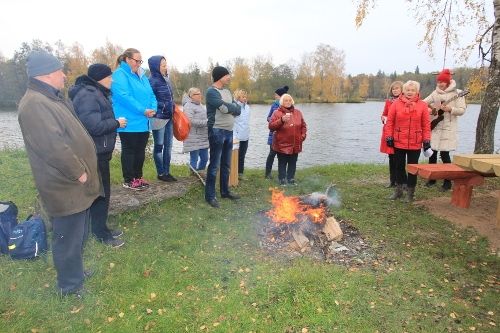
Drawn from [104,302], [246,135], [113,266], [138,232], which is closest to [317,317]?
[104,302]

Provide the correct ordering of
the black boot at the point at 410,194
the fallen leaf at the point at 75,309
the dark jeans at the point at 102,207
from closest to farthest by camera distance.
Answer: the fallen leaf at the point at 75,309 < the dark jeans at the point at 102,207 < the black boot at the point at 410,194

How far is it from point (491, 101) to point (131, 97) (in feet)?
25.1

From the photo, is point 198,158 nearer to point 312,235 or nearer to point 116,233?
point 116,233

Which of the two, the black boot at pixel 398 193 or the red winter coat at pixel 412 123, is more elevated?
the red winter coat at pixel 412 123

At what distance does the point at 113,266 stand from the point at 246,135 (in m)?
5.00

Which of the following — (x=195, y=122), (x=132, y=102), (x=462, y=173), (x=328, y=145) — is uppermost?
(x=132, y=102)

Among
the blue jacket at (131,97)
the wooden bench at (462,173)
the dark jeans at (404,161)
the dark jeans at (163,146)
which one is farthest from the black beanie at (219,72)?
the wooden bench at (462,173)

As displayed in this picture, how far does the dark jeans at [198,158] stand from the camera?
7930 millimetres

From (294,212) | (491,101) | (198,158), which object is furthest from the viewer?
(198,158)

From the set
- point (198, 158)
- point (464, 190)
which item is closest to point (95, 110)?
point (198, 158)

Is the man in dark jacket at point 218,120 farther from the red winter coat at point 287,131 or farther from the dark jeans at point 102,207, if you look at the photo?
the dark jeans at point 102,207

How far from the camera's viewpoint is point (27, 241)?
4.32 m

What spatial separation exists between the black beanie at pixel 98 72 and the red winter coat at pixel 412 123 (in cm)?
489

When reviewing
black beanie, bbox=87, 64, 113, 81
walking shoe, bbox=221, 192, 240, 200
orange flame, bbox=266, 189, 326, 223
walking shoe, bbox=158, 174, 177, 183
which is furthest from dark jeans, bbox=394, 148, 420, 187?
black beanie, bbox=87, 64, 113, 81
